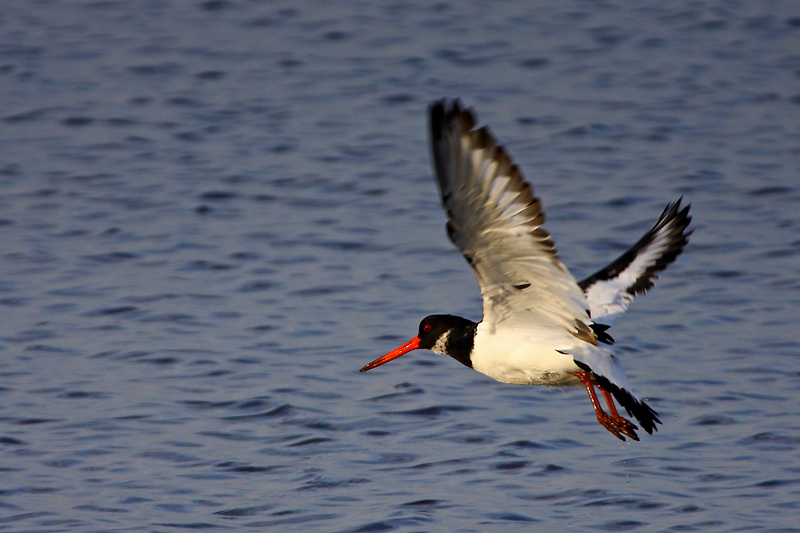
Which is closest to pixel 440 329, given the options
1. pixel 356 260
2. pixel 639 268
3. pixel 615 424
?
pixel 615 424

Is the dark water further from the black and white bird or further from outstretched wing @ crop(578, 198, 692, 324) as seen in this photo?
outstretched wing @ crop(578, 198, 692, 324)

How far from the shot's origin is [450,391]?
8.34 m

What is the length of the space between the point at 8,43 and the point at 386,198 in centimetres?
758

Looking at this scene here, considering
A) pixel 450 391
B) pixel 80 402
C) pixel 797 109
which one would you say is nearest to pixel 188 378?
pixel 80 402

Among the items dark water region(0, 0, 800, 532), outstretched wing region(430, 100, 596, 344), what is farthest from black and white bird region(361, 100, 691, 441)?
dark water region(0, 0, 800, 532)

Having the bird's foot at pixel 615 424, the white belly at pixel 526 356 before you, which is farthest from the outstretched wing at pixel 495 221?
the bird's foot at pixel 615 424

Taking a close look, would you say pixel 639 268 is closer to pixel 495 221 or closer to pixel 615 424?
pixel 615 424

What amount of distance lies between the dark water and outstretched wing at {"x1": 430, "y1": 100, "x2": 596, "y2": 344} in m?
1.49

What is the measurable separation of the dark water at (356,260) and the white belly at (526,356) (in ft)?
2.94

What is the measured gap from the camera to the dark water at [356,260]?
7.06 meters

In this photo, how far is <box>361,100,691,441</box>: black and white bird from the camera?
16.7ft

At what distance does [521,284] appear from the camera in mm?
5852

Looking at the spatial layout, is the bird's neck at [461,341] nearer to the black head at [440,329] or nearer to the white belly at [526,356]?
the black head at [440,329]

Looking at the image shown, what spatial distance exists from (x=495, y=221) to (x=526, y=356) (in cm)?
119
